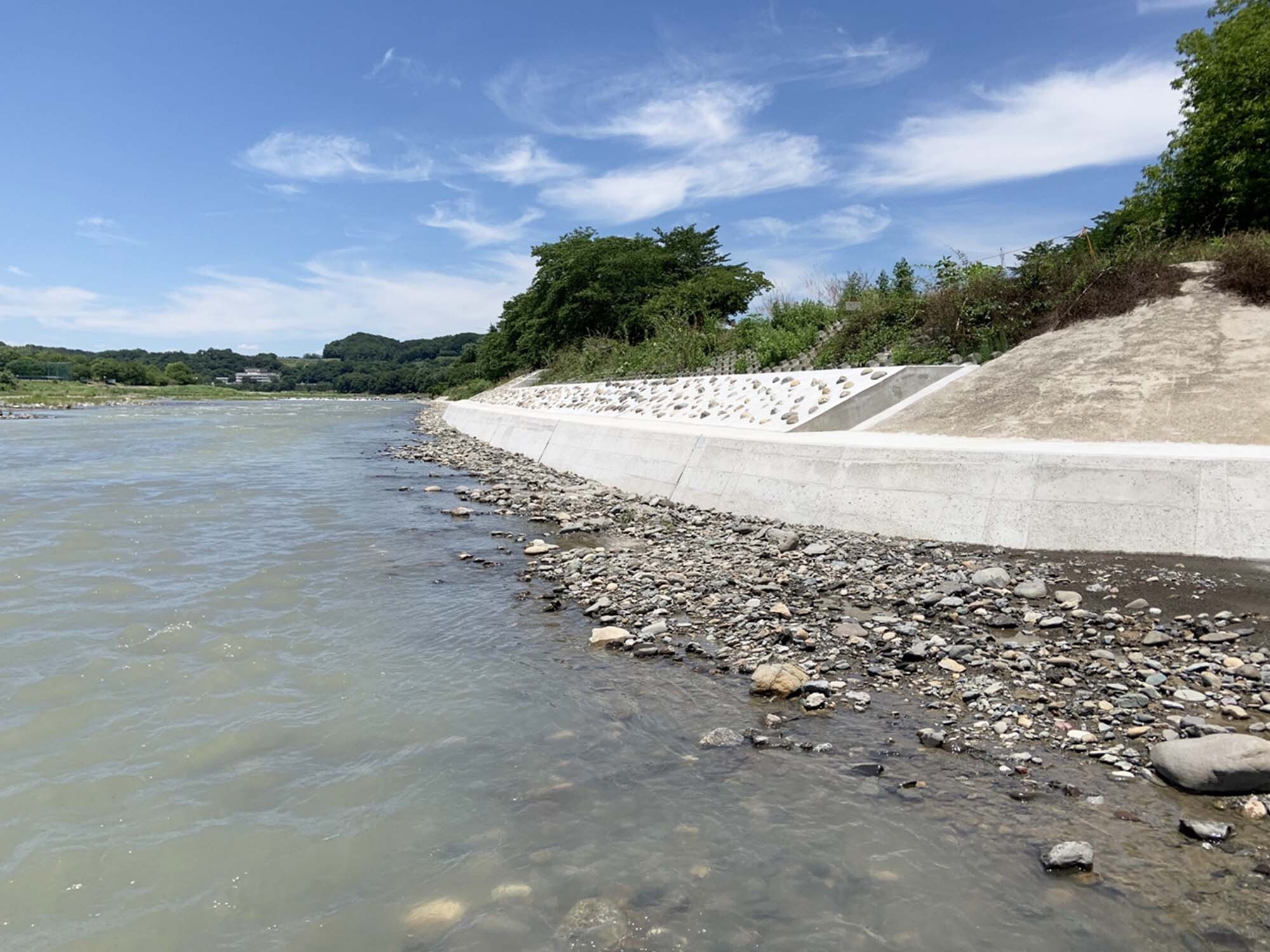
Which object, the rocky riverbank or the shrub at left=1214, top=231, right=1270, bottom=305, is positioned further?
the shrub at left=1214, top=231, right=1270, bottom=305

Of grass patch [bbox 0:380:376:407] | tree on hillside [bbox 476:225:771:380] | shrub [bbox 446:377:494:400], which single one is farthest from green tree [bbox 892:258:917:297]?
grass patch [bbox 0:380:376:407]

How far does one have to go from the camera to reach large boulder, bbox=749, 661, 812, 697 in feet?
18.7

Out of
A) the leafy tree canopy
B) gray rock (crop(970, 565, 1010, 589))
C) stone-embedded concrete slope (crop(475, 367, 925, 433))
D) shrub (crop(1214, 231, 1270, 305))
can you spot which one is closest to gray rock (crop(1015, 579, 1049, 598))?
gray rock (crop(970, 565, 1010, 589))

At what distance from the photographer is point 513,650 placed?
6.90 metres

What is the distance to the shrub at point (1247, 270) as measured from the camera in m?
14.4

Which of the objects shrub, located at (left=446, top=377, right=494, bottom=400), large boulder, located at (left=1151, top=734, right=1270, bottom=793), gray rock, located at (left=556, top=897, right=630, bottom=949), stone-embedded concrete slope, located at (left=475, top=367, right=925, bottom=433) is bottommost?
gray rock, located at (left=556, top=897, right=630, bottom=949)

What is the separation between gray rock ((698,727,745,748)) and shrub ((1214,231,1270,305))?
50.6ft

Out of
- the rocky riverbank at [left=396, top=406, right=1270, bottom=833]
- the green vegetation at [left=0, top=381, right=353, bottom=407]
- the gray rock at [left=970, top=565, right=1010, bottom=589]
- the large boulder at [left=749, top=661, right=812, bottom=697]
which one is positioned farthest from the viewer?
the green vegetation at [left=0, top=381, right=353, bottom=407]

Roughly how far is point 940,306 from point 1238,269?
5608 millimetres

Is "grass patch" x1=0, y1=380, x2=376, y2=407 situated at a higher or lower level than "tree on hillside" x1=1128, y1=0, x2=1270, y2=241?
lower

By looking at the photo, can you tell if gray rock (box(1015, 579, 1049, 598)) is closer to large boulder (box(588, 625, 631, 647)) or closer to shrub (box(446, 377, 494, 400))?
large boulder (box(588, 625, 631, 647))

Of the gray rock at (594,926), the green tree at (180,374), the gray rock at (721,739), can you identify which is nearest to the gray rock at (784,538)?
the gray rock at (721,739)

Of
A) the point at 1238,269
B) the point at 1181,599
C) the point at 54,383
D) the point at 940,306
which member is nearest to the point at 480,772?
the point at 1181,599

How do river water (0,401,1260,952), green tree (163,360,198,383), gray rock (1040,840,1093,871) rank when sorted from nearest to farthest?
river water (0,401,1260,952) < gray rock (1040,840,1093,871) < green tree (163,360,198,383)
